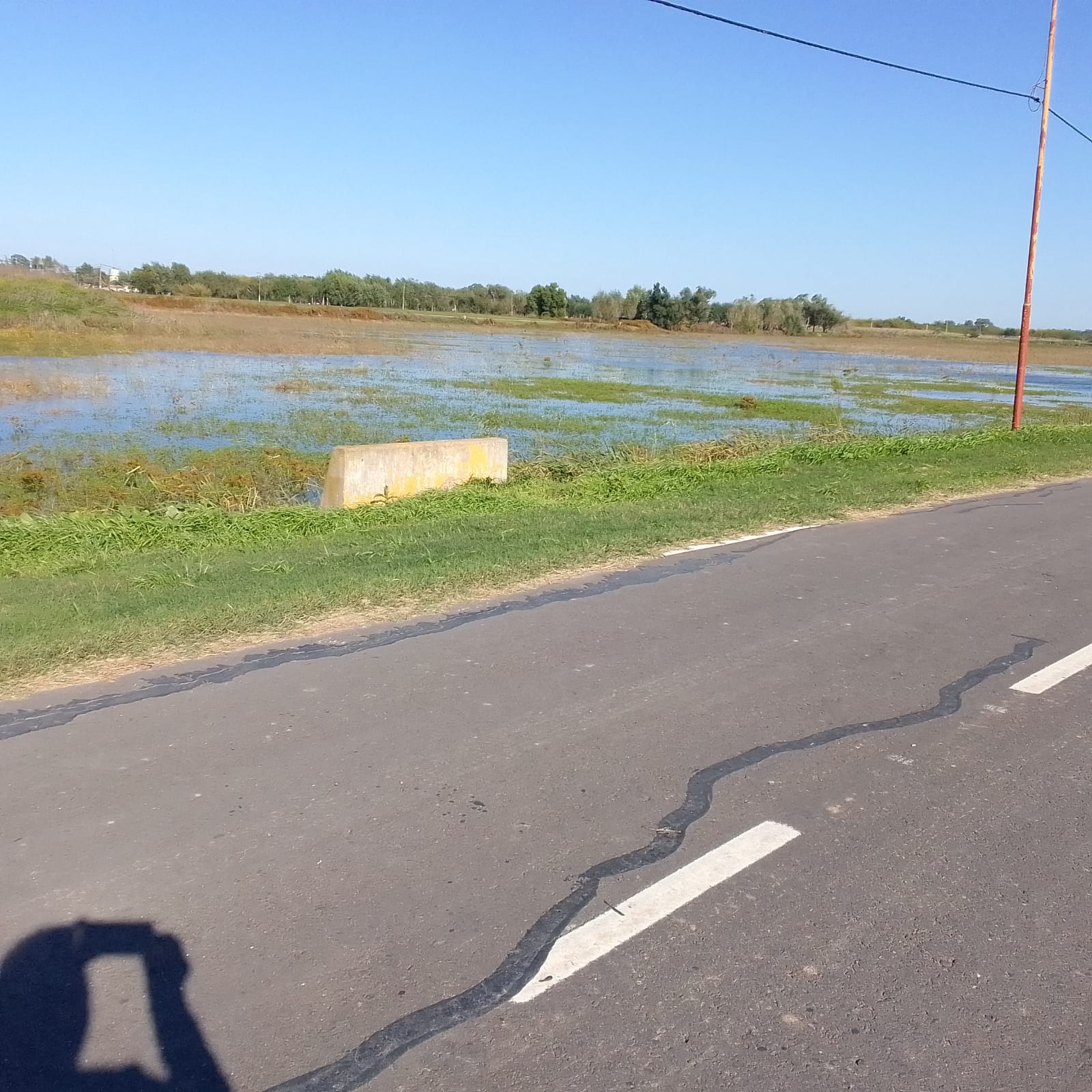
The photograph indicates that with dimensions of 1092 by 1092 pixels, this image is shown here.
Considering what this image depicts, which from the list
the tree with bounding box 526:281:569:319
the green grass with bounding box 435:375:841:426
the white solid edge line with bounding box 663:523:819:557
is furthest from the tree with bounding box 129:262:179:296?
the white solid edge line with bounding box 663:523:819:557

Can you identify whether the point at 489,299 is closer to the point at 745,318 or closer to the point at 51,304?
the point at 745,318

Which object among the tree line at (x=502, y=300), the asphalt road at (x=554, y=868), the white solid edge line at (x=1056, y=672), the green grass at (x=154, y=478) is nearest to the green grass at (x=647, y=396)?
the green grass at (x=154, y=478)

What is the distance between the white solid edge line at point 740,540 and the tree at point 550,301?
125722 mm

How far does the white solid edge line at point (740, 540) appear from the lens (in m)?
9.58

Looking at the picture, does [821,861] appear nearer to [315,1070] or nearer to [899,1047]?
[899,1047]

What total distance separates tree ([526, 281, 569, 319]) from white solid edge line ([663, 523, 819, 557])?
12572cm

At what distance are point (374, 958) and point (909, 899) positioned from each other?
6.11 ft

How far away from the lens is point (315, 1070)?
9.27 feet

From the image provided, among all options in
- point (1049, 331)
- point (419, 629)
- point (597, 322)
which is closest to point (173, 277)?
point (597, 322)

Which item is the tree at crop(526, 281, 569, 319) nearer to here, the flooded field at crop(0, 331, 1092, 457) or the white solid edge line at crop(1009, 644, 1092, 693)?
the flooded field at crop(0, 331, 1092, 457)

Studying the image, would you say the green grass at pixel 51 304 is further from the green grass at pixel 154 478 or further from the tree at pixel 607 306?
the tree at pixel 607 306

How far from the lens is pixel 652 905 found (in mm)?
3627

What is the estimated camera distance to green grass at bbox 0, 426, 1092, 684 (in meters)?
6.89

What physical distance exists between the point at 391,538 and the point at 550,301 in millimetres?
126772
